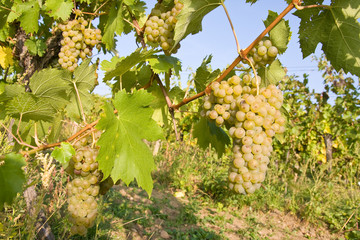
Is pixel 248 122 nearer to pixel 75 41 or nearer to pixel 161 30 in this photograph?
pixel 161 30

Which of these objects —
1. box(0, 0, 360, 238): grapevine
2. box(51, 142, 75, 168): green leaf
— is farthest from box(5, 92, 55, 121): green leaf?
box(51, 142, 75, 168): green leaf

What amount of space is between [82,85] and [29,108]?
0.35 m

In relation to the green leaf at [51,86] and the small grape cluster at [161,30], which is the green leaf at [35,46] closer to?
the green leaf at [51,86]

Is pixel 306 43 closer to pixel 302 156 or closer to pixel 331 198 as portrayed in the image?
pixel 331 198

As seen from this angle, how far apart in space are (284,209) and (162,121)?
392 centimetres

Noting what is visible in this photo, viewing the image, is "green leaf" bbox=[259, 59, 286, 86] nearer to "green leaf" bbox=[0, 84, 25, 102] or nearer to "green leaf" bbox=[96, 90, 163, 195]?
"green leaf" bbox=[96, 90, 163, 195]

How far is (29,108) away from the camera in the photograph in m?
1.19

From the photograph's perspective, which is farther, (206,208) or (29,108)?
(206,208)

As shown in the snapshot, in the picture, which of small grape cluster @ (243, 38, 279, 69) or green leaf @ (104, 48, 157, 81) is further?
green leaf @ (104, 48, 157, 81)

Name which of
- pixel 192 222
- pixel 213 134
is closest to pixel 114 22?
pixel 213 134

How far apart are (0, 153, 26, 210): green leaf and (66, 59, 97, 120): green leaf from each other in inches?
20.1

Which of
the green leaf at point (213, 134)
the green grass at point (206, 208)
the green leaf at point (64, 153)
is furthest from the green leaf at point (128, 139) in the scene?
the green grass at point (206, 208)

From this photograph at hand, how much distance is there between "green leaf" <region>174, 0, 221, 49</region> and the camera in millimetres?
962

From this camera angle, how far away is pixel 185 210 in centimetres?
423
